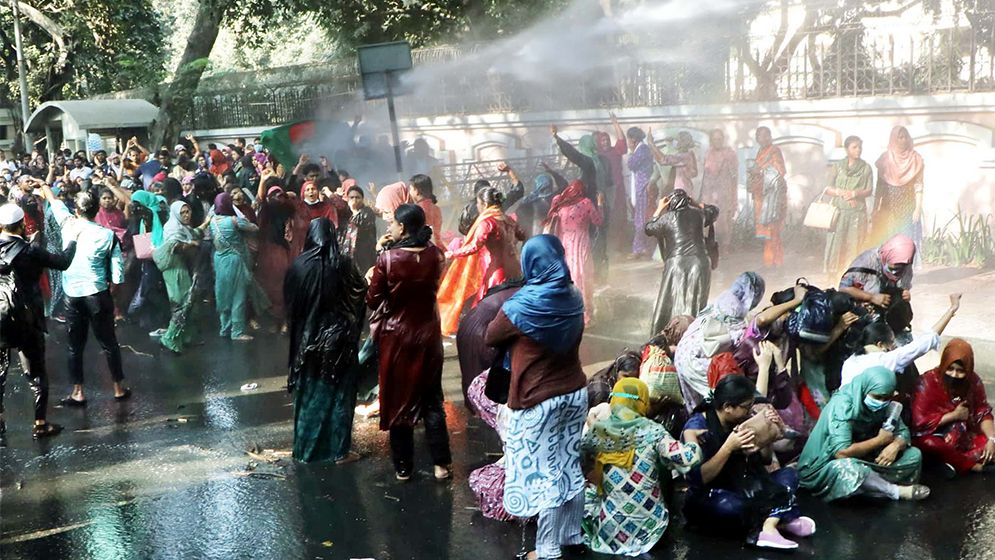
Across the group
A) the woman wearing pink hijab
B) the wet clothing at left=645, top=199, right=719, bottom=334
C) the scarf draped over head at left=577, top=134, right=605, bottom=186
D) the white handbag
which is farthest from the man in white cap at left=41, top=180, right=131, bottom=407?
the woman wearing pink hijab

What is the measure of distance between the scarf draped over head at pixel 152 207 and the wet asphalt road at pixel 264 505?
3.39 metres

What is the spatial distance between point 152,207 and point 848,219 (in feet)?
24.0

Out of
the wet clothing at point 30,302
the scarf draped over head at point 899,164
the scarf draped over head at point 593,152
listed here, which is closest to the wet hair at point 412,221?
the wet clothing at point 30,302

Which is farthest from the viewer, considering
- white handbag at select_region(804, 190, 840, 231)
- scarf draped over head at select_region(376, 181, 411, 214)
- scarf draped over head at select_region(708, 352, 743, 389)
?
white handbag at select_region(804, 190, 840, 231)

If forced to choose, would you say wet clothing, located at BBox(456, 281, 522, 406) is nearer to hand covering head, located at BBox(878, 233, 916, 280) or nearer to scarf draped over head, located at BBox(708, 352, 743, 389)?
scarf draped over head, located at BBox(708, 352, 743, 389)

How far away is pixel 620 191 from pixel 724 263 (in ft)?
6.73

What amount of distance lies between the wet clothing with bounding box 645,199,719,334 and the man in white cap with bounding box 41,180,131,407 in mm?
4219

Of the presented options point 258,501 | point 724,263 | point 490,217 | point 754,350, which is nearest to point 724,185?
point 724,263

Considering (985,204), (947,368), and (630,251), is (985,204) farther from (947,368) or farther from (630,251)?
(947,368)

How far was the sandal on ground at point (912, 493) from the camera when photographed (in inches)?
232

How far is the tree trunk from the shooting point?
73.9ft

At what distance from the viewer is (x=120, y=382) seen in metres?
8.71

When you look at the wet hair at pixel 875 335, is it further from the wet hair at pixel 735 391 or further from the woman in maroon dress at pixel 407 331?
the woman in maroon dress at pixel 407 331

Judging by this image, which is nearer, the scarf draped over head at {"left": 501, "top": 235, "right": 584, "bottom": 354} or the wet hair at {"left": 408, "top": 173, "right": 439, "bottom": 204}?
the scarf draped over head at {"left": 501, "top": 235, "right": 584, "bottom": 354}
